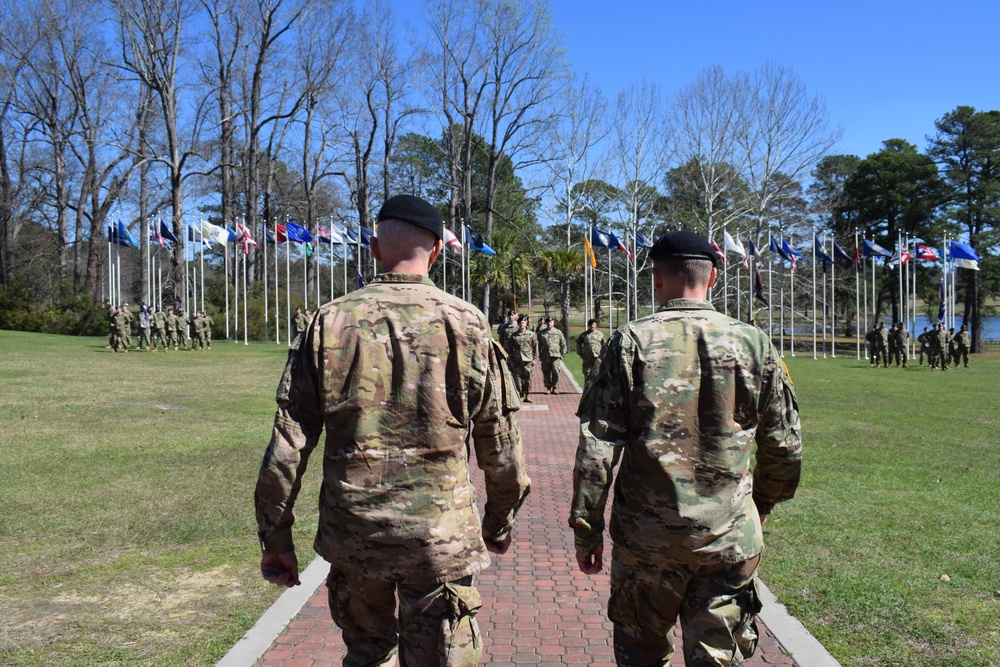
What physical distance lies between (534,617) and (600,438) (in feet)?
8.06

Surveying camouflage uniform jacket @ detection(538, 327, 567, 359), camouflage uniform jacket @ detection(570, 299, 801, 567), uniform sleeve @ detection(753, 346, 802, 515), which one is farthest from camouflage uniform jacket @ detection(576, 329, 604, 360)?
camouflage uniform jacket @ detection(570, 299, 801, 567)

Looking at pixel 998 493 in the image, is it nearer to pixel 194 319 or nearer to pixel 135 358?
pixel 135 358

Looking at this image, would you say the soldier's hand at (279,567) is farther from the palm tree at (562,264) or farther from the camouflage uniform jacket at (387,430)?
the palm tree at (562,264)

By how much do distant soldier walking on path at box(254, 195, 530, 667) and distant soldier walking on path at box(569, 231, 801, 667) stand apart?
0.45 m

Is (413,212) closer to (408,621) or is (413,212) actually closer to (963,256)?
(408,621)

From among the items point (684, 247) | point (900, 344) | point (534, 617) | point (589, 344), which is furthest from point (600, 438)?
point (900, 344)

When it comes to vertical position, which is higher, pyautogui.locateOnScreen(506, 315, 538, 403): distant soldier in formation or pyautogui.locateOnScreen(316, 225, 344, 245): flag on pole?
pyautogui.locateOnScreen(316, 225, 344, 245): flag on pole

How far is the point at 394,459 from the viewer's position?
299cm

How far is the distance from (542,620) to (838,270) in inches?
2330

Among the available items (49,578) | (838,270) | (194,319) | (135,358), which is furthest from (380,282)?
(838,270)

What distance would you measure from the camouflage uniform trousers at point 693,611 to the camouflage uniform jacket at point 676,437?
0.07 metres

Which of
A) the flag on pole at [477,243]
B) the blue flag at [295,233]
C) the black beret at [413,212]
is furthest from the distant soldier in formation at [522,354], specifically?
the blue flag at [295,233]

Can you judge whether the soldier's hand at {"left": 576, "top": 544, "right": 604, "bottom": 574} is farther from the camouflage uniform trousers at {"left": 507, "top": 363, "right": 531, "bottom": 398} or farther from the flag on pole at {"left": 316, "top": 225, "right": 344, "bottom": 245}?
the flag on pole at {"left": 316, "top": 225, "right": 344, "bottom": 245}

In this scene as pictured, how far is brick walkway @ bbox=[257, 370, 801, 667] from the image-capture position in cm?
462
